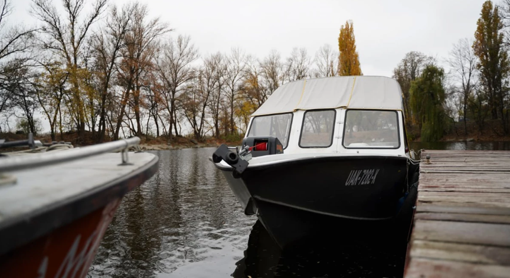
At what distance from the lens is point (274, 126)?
767 centimetres

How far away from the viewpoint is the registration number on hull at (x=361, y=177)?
19.9 ft

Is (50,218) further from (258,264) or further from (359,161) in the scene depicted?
(359,161)

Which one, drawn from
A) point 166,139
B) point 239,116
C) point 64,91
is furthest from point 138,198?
point 239,116

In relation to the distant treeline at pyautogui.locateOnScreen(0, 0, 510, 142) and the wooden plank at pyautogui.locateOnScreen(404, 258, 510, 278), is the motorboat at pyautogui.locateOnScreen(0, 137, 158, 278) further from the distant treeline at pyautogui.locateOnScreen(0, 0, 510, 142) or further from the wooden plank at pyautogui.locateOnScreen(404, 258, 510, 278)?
the distant treeline at pyautogui.locateOnScreen(0, 0, 510, 142)

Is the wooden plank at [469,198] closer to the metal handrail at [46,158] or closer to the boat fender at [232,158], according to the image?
the boat fender at [232,158]

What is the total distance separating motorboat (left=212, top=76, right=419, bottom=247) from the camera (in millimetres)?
5520

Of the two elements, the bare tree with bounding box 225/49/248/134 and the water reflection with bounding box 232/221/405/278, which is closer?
the water reflection with bounding box 232/221/405/278

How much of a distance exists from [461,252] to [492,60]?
48915mm

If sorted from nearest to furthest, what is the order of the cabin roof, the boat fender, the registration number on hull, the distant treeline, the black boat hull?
the boat fender
the black boat hull
the registration number on hull
the cabin roof
the distant treeline

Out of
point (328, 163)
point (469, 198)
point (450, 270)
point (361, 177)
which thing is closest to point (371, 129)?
point (361, 177)

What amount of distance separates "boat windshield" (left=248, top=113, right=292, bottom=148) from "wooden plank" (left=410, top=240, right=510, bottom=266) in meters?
4.51

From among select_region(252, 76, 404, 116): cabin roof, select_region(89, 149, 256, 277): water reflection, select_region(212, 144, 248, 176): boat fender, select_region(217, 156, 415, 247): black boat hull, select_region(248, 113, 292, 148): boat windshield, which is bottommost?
select_region(89, 149, 256, 277): water reflection

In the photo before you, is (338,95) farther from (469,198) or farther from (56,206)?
(56,206)

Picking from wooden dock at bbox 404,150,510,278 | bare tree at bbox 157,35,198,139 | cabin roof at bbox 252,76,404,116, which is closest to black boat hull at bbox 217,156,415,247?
wooden dock at bbox 404,150,510,278
